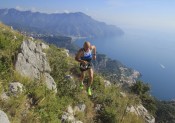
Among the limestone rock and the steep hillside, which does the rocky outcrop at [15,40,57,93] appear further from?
the limestone rock

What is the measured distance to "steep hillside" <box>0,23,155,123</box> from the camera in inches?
251

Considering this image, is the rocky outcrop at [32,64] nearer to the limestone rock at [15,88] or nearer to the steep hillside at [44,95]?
the steep hillside at [44,95]

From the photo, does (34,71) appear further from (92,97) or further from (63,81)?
(92,97)

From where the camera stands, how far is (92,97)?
11.0 metres

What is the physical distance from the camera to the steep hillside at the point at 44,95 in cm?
638

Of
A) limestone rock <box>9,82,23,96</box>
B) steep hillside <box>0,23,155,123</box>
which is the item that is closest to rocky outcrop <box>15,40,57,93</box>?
steep hillside <box>0,23,155,123</box>

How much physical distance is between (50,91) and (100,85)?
4832mm

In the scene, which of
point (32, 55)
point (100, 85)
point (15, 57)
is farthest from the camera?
point (100, 85)

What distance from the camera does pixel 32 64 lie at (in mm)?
9078

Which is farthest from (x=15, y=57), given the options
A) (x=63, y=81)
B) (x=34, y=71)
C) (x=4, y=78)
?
(x=63, y=81)

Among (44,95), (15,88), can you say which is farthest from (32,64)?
(15,88)

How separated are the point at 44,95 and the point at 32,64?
177 centimetres

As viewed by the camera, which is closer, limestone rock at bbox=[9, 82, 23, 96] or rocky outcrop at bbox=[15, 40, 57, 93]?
limestone rock at bbox=[9, 82, 23, 96]

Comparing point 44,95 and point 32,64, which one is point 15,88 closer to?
point 44,95
